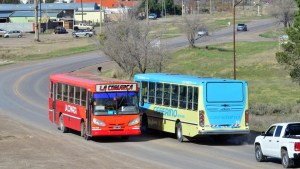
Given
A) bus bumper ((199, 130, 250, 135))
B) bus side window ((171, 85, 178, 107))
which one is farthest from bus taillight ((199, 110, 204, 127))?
bus side window ((171, 85, 178, 107))

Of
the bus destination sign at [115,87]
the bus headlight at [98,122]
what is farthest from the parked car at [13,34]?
the bus headlight at [98,122]

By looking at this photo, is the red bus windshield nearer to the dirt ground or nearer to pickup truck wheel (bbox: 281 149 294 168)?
pickup truck wheel (bbox: 281 149 294 168)

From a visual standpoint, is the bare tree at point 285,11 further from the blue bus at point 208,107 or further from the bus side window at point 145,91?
the blue bus at point 208,107

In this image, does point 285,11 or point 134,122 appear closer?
A: point 134,122

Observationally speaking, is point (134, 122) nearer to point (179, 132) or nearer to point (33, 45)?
point (179, 132)

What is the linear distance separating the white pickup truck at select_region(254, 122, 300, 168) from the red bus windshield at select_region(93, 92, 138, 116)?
756 centimetres

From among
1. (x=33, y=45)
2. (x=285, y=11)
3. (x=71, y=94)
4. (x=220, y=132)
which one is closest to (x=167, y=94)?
(x=220, y=132)

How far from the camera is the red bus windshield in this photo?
30.4 m

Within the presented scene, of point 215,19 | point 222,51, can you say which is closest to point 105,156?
point 222,51

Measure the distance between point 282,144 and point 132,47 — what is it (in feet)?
126

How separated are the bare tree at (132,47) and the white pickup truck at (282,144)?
3541cm

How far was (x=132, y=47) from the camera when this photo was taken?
60.1 metres

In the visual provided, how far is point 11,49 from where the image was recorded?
99188mm

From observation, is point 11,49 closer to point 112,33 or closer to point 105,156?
point 112,33
